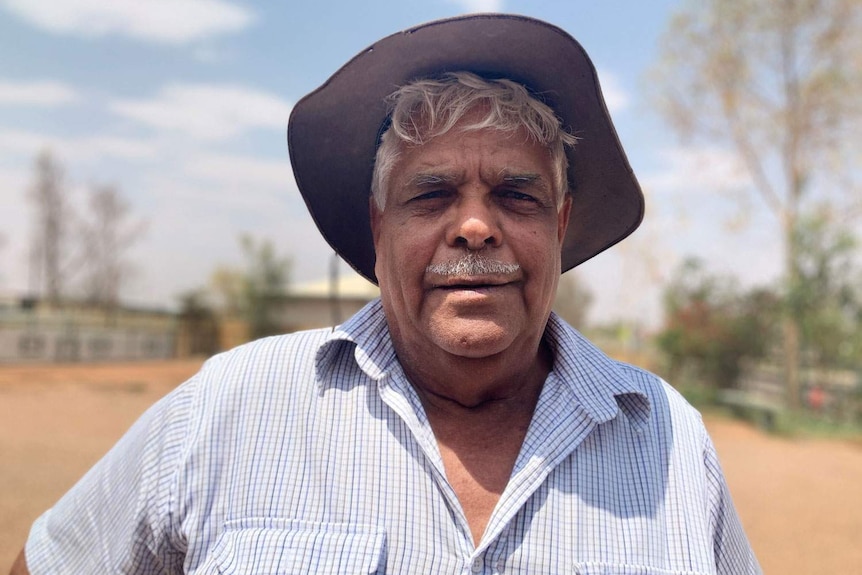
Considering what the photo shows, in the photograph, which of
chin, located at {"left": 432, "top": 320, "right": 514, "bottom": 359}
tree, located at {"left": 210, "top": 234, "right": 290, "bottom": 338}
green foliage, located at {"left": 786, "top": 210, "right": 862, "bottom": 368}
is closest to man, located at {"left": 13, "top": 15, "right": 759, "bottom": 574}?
chin, located at {"left": 432, "top": 320, "right": 514, "bottom": 359}

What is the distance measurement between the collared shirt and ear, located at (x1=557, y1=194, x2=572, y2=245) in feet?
1.01

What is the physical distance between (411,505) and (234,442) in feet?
1.29

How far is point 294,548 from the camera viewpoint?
1.48 meters


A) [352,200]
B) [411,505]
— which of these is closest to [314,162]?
[352,200]

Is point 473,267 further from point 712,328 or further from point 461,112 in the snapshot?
point 712,328

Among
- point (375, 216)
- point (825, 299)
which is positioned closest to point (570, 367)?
point (375, 216)

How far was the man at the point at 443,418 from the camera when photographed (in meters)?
1.52

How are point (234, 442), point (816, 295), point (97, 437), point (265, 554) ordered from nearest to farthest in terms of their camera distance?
1. point (265, 554)
2. point (234, 442)
3. point (97, 437)
4. point (816, 295)

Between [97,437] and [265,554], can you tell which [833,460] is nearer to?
[97,437]

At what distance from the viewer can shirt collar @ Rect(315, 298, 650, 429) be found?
5.57 ft

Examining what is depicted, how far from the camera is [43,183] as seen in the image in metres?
38.2

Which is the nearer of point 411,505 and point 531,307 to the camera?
point 411,505

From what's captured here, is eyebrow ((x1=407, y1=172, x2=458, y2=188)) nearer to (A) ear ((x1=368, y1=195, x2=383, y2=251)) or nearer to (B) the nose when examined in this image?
(B) the nose

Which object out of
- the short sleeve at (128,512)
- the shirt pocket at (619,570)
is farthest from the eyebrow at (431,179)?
the shirt pocket at (619,570)
